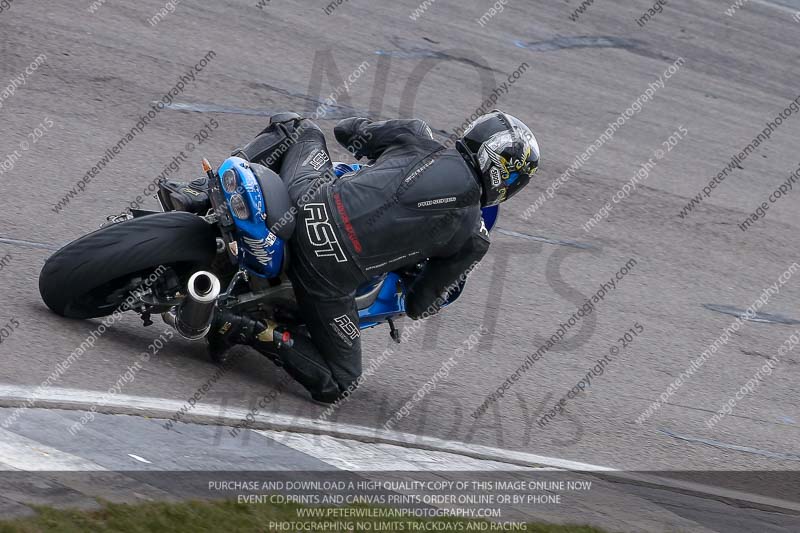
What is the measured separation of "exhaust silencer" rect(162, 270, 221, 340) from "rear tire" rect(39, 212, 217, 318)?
17cm

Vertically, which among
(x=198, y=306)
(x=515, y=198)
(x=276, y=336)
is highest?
(x=198, y=306)

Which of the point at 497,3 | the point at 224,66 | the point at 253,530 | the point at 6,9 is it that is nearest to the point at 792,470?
the point at 253,530

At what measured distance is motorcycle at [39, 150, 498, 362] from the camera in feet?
17.4

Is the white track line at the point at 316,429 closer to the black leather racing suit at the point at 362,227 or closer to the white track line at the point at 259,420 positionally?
the white track line at the point at 259,420

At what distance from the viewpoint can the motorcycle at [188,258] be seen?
209 inches

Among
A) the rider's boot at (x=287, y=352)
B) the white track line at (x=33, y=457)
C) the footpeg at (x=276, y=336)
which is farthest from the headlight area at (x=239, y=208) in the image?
the white track line at (x=33, y=457)

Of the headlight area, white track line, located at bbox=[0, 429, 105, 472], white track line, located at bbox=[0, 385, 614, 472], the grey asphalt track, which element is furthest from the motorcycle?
white track line, located at bbox=[0, 429, 105, 472]

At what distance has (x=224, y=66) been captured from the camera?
10484 millimetres

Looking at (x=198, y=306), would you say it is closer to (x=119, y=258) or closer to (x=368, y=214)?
(x=119, y=258)

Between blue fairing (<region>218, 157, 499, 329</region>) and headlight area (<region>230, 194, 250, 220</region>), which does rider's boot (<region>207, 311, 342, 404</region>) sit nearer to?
blue fairing (<region>218, 157, 499, 329</region>)

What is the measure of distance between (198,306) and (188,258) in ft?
0.99

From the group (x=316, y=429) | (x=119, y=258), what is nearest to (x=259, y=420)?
(x=316, y=429)

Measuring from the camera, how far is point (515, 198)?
982cm

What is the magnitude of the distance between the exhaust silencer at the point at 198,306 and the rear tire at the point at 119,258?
17 cm
